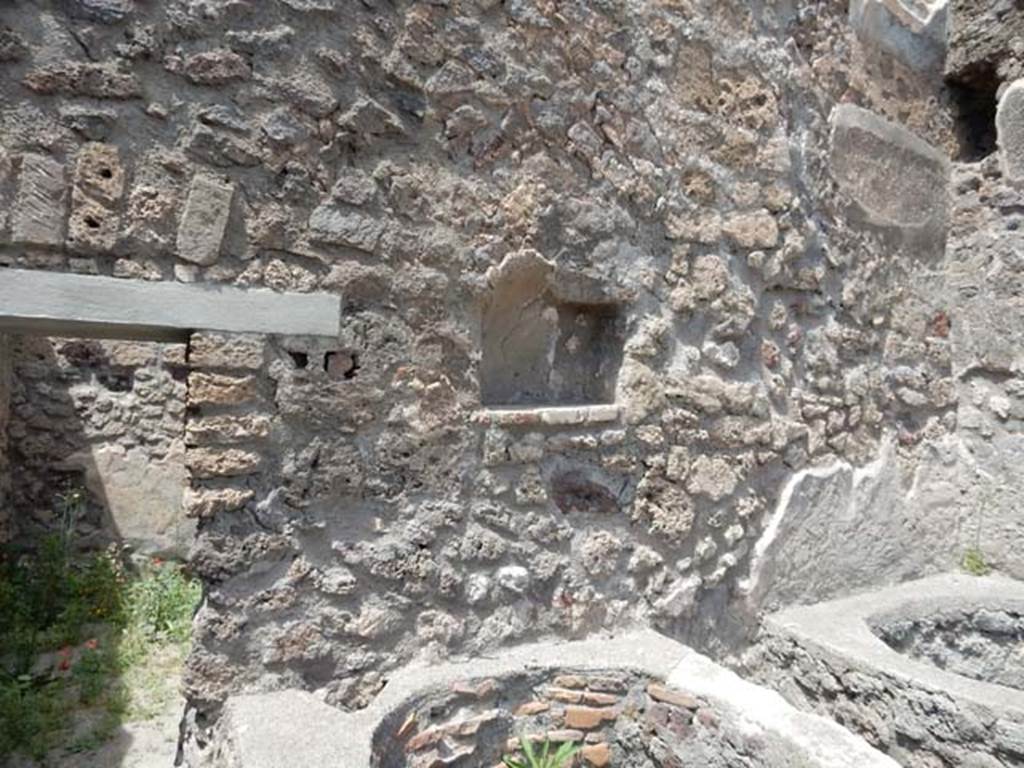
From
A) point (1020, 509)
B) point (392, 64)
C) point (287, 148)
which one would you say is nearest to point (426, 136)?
point (392, 64)

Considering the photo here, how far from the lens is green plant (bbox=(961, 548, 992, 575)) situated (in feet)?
11.6

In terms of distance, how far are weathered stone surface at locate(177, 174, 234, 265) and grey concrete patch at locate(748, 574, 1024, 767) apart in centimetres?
237

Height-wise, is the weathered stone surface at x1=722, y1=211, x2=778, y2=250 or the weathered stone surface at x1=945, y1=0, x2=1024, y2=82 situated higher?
the weathered stone surface at x1=945, y1=0, x2=1024, y2=82

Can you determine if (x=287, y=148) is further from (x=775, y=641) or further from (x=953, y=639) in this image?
(x=953, y=639)

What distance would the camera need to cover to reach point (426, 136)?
2.08 metres

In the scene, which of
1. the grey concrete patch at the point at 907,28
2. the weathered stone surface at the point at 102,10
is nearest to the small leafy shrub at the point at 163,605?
the weathered stone surface at the point at 102,10

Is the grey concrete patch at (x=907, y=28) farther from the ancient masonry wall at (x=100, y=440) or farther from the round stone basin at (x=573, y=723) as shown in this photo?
the ancient masonry wall at (x=100, y=440)

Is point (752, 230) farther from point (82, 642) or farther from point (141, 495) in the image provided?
point (141, 495)

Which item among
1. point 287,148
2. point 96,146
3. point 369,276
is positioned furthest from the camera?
point 369,276

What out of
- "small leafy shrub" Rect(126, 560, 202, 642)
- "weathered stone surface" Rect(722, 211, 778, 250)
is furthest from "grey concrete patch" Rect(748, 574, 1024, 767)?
"small leafy shrub" Rect(126, 560, 202, 642)

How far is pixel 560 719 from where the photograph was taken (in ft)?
7.22

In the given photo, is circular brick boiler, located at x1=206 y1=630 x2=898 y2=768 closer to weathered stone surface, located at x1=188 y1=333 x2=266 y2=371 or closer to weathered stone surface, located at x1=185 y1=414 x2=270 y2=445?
weathered stone surface, located at x1=185 y1=414 x2=270 y2=445

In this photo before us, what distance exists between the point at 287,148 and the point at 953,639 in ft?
10.4

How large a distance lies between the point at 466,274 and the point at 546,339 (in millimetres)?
460
